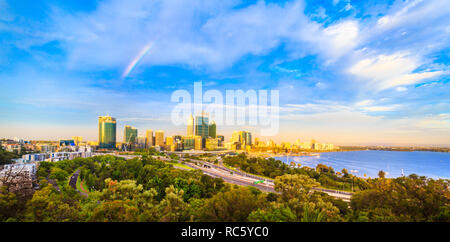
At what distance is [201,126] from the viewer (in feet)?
299

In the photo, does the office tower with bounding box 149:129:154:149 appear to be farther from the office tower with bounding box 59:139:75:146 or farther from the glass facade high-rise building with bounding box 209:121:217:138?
the glass facade high-rise building with bounding box 209:121:217:138

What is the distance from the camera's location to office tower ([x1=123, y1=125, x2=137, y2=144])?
6419 centimetres

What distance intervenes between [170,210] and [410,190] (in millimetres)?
8514

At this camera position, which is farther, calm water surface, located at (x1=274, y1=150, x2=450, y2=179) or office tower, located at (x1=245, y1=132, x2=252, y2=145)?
office tower, located at (x1=245, y1=132, x2=252, y2=145)

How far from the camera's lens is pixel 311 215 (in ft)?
15.2

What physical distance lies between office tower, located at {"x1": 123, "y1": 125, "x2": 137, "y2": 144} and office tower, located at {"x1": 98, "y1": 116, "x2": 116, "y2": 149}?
14.9ft

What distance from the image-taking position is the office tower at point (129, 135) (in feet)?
211

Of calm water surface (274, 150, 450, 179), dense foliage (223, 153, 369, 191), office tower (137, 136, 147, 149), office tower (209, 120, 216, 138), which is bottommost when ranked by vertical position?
calm water surface (274, 150, 450, 179)

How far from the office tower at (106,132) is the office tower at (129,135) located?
4.55 meters

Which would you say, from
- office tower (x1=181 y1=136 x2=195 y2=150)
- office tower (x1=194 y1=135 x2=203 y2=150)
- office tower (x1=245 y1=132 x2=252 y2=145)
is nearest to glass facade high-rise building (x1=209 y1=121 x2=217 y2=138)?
office tower (x1=194 y1=135 x2=203 y2=150)

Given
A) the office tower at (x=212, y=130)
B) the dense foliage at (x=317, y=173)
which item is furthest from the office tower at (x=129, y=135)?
the dense foliage at (x=317, y=173)
